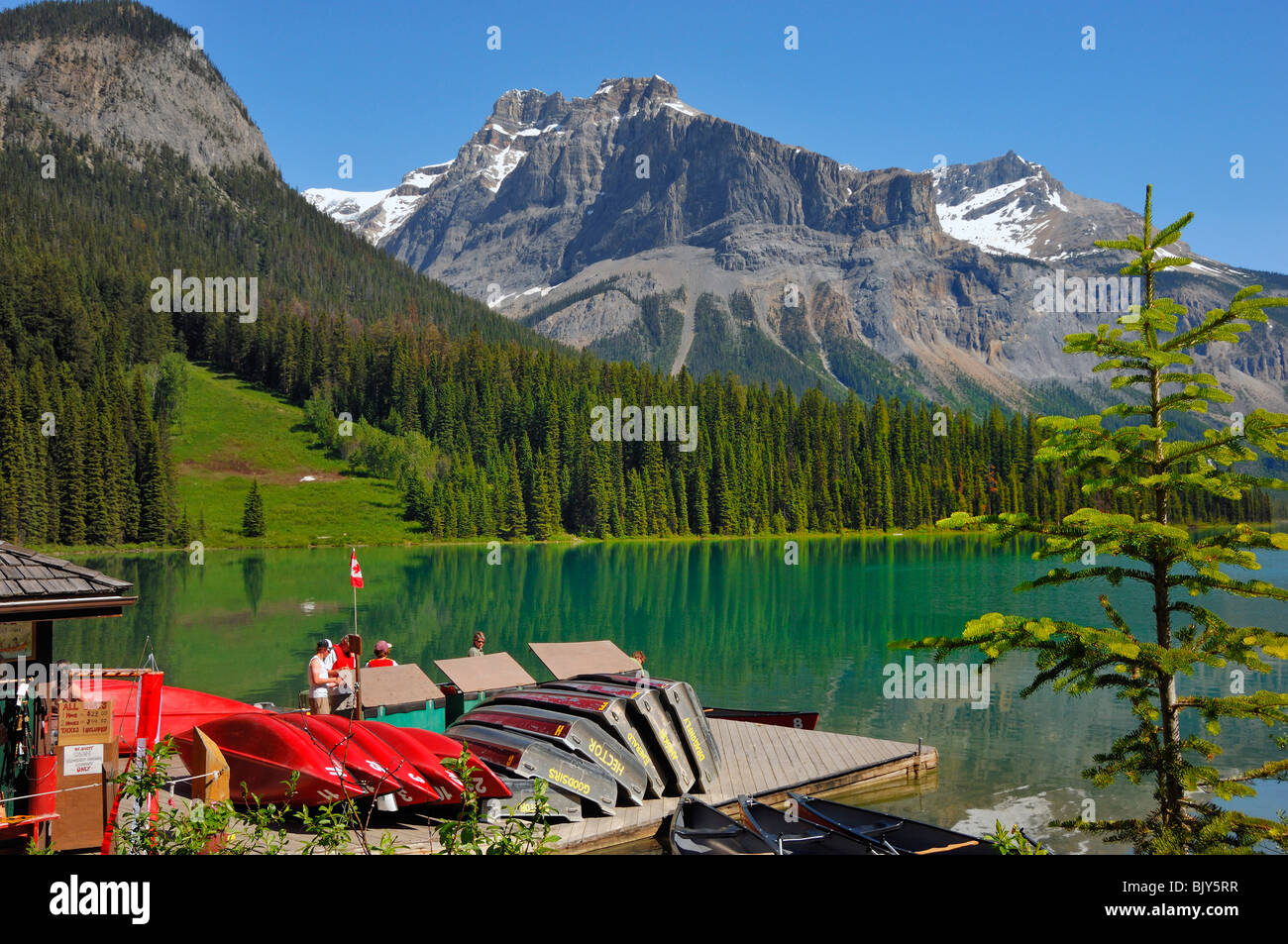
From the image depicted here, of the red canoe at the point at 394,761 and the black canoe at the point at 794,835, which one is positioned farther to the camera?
the red canoe at the point at 394,761

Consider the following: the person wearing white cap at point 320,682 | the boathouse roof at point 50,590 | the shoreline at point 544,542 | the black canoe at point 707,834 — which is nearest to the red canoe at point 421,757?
the person wearing white cap at point 320,682

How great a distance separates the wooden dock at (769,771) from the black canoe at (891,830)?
2.64 m

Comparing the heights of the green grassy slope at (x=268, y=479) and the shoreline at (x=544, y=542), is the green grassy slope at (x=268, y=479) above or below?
above

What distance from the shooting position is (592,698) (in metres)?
16.7

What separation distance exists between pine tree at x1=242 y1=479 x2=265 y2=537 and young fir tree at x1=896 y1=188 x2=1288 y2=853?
122m

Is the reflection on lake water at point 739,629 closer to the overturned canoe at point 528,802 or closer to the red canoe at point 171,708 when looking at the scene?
the overturned canoe at point 528,802

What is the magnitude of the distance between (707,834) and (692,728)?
13.6 ft

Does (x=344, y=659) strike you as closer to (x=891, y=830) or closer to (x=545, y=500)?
(x=891, y=830)

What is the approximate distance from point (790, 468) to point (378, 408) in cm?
7391

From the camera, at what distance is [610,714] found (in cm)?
1603

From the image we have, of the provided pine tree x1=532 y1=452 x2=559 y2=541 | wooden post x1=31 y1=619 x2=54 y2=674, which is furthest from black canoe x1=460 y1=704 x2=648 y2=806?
pine tree x1=532 y1=452 x2=559 y2=541

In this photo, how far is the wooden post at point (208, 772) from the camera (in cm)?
1036
